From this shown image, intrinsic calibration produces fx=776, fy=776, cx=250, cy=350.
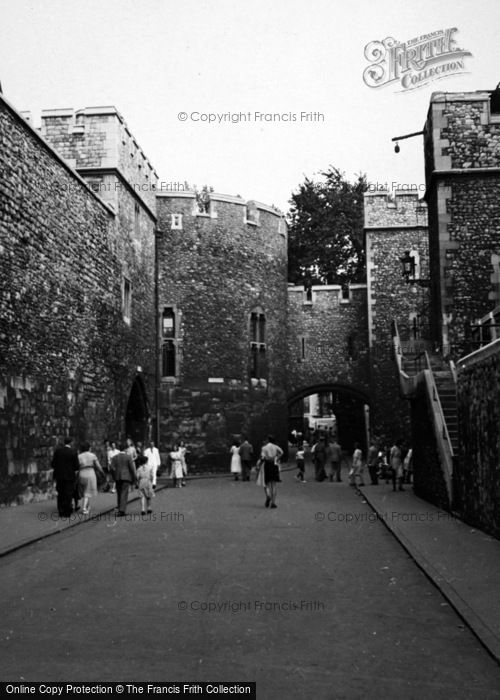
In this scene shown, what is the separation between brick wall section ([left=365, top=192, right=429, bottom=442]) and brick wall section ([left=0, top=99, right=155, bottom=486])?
1205cm

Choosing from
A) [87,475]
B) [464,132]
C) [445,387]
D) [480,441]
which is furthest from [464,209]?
[87,475]

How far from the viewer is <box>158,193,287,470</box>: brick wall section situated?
1092 inches

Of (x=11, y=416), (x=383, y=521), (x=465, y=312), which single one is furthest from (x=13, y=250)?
(x=465, y=312)

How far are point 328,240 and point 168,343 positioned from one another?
14.3m

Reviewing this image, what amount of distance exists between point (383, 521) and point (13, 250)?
8.64m

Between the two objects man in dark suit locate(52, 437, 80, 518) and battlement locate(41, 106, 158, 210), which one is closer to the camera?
man in dark suit locate(52, 437, 80, 518)

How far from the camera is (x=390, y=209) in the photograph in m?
32.0

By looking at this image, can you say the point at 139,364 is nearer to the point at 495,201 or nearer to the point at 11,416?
the point at 11,416

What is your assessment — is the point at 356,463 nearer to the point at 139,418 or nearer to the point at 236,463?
the point at 236,463

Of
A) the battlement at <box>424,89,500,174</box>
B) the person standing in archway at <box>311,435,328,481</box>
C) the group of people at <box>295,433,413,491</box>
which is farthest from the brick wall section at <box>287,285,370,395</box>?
the battlement at <box>424,89,500,174</box>

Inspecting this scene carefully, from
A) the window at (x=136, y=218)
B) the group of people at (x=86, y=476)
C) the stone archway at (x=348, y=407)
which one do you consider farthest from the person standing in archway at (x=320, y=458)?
the group of people at (x=86, y=476)

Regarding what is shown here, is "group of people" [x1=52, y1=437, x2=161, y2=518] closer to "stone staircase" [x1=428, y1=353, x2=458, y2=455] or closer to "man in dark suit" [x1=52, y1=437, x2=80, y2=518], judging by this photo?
"man in dark suit" [x1=52, y1=437, x2=80, y2=518]

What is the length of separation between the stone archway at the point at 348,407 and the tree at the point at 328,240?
6.18 m

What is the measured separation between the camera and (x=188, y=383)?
27766 mm
